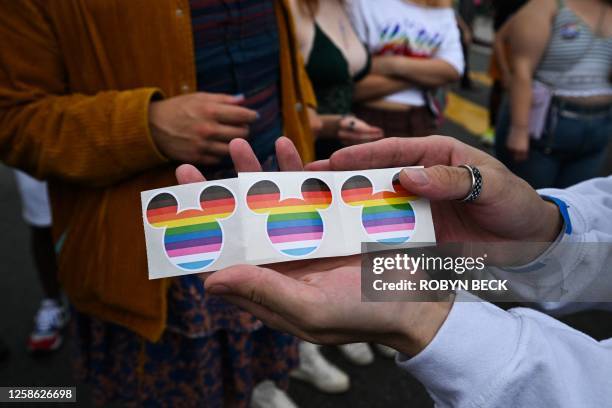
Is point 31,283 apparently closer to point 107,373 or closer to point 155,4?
point 107,373

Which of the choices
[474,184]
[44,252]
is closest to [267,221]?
[474,184]

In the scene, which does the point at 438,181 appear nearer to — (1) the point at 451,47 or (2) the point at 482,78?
(1) the point at 451,47

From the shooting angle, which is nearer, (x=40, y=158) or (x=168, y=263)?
(x=168, y=263)

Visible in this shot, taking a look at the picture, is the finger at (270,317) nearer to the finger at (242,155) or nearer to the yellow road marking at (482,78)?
the finger at (242,155)

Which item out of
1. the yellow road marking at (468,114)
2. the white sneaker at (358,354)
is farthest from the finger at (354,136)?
the yellow road marking at (468,114)

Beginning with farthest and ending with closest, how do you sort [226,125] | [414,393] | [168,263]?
1. [414,393]
2. [226,125]
3. [168,263]

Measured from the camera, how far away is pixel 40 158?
956 millimetres

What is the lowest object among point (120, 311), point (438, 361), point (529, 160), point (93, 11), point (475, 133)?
point (475, 133)

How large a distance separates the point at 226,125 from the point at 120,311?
1.71 feet

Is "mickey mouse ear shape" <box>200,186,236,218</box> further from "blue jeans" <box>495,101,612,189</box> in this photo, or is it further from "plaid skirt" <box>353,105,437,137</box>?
"blue jeans" <box>495,101,612,189</box>

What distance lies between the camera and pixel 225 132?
3.25 ft

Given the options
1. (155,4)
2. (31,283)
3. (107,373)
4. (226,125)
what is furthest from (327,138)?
(31,283)

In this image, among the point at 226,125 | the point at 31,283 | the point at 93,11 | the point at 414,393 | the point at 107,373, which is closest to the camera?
the point at 93,11

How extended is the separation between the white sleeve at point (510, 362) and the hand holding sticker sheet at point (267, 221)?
7.6 inches
